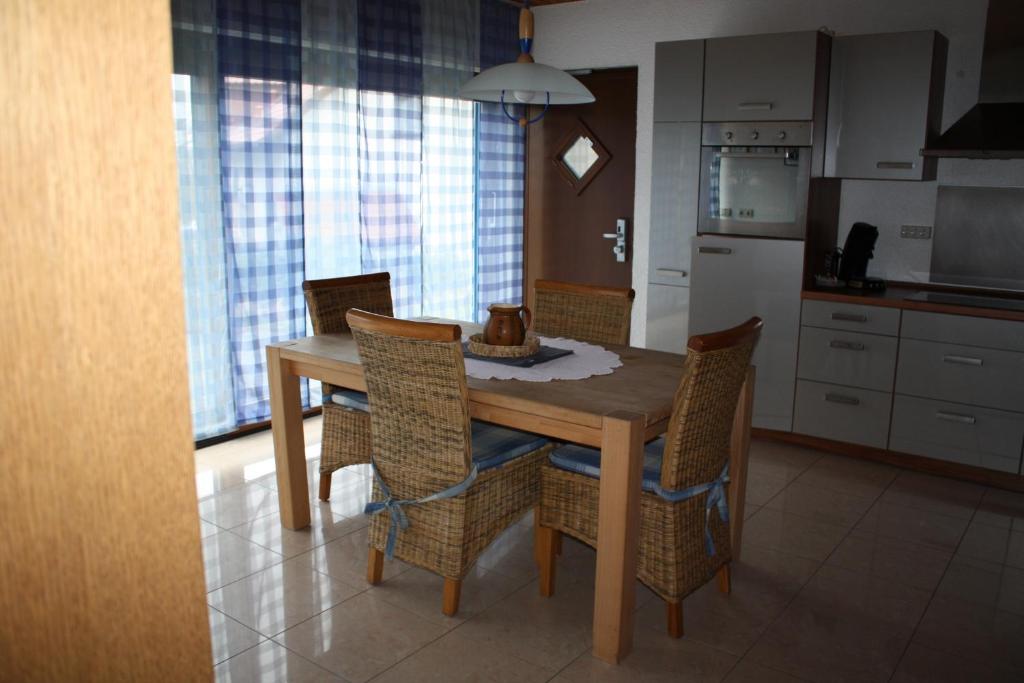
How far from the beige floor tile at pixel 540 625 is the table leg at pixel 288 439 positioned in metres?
0.96

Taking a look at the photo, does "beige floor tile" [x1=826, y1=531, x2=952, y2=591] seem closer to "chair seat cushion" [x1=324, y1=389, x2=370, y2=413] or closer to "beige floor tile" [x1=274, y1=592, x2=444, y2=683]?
"beige floor tile" [x1=274, y1=592, x2=444, y2=683]

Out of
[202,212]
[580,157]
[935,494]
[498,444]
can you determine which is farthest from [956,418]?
[202,212]

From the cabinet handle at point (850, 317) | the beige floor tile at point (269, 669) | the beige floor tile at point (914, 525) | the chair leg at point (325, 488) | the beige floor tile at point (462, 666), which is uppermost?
the cabinet handle at point (850, 317)

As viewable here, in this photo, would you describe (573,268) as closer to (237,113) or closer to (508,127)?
(508,127)

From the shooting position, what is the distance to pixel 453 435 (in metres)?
2.42

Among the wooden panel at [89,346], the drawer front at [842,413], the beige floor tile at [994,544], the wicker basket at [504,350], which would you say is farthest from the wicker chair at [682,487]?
the wooden panel at [89,346]

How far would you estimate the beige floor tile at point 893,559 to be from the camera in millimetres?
2924

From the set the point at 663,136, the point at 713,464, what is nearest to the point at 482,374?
the point at 713,464

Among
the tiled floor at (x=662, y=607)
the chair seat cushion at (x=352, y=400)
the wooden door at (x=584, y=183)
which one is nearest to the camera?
the tiled floor at (x=662, y=607)

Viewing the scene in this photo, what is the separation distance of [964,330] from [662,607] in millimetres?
2096

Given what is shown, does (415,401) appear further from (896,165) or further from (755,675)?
(896,165)

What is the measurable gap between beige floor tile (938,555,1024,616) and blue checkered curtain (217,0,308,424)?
3262 mm

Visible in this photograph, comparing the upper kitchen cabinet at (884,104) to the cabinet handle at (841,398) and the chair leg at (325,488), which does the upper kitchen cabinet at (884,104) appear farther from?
the chair leg at (325,488)

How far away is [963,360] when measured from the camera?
3.75m
